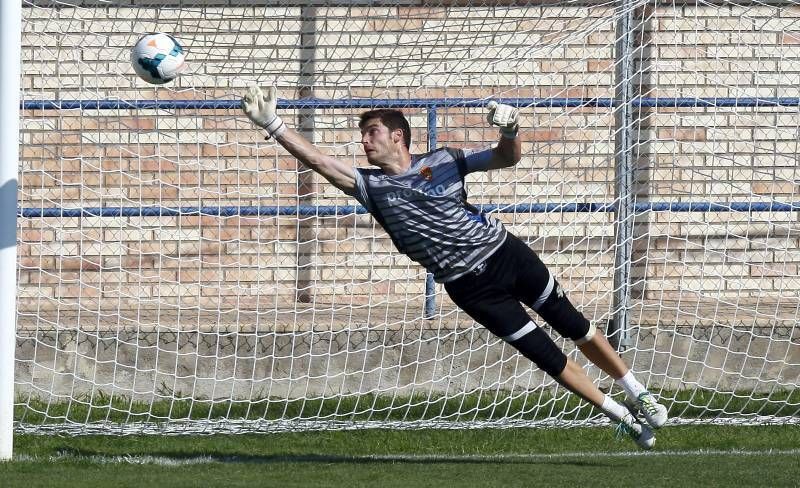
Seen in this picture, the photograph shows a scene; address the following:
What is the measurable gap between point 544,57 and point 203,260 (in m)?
2.98

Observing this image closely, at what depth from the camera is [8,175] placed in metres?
6.18

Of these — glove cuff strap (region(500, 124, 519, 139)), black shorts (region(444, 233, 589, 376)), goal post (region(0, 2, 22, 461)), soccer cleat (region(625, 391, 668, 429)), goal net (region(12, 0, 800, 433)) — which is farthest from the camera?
goal net (region(12, 0, 800, 433))

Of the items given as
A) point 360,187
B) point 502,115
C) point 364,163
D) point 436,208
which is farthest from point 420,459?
point 364,163

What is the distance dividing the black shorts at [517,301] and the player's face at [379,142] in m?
0.73

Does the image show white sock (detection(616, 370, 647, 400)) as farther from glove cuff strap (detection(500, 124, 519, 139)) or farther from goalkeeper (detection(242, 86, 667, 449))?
glove cuff strap (detection(500, 124, 519, 139))

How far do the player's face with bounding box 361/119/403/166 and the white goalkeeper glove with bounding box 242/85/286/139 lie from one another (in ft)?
1.89

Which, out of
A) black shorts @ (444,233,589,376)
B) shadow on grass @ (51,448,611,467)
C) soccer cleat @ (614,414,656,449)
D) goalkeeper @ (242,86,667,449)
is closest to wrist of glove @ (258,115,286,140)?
goalkeeper @ (242,86,667,449)

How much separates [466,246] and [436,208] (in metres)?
0.25

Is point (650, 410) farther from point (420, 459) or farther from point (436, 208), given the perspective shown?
point (436, 208)

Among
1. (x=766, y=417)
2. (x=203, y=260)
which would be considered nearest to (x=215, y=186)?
(x=203, y=260)

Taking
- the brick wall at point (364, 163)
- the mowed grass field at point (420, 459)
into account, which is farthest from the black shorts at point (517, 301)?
the brick wall at point (364, 163)

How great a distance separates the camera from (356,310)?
30.4ft

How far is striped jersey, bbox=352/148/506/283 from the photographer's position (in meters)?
6.34

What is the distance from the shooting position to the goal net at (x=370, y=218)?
27.5 ft
